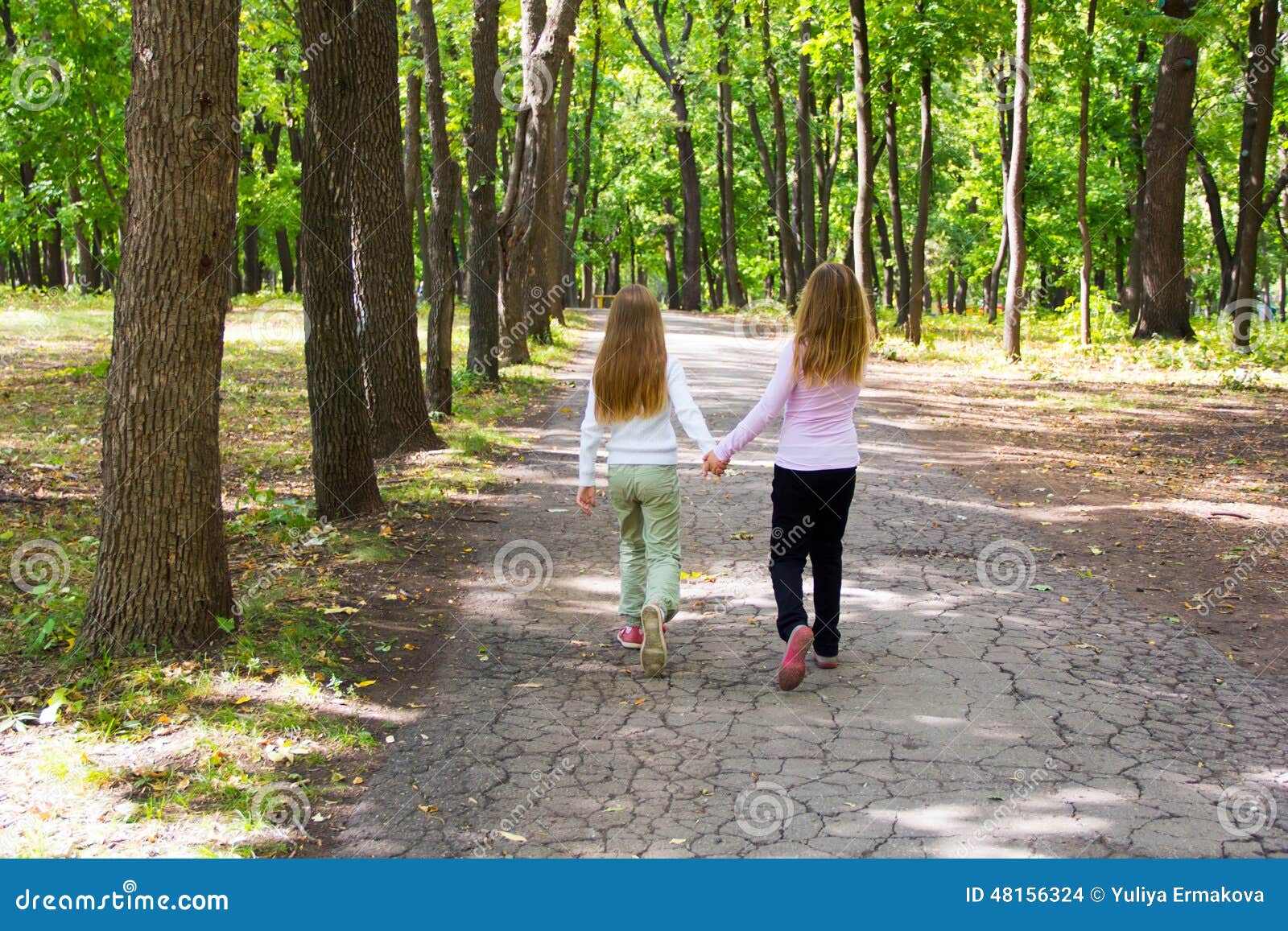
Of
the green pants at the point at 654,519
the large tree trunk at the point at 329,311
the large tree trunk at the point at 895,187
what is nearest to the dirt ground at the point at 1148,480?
the green pants at the point at 654,519

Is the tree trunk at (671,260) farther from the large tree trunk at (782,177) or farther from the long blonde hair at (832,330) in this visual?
the long blonde hair at (832,330)

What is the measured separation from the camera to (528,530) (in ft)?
28.3

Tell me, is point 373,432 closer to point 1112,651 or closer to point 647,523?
point 647,523

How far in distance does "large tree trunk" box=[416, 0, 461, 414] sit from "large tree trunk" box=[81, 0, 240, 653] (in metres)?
6.95

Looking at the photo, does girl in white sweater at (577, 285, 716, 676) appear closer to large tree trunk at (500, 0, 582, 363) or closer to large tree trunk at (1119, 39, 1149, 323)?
large tree trunk at (500, 0, 582, 363)

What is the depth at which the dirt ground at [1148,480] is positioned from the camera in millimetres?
6879

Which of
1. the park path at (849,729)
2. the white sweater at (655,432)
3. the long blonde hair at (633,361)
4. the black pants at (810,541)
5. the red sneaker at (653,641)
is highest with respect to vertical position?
the long blonde hair at (633,361)

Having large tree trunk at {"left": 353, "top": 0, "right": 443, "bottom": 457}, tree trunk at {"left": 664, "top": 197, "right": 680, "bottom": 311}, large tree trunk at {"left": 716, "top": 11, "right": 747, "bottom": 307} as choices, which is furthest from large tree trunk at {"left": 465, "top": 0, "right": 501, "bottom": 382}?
→ tree trunk at {"left": 664, "top": 197, "right": 680, "bottom": 311}

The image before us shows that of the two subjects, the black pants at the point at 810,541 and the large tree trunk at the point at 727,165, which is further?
the large tree trunk at the point at 727,165

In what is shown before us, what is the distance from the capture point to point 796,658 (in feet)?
17.2

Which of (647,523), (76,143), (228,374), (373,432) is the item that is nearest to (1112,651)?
(647,523)

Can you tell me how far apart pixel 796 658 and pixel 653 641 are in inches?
28.5

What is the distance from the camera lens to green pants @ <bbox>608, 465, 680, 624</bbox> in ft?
18.6

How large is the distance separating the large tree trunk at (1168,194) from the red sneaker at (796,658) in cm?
1756
